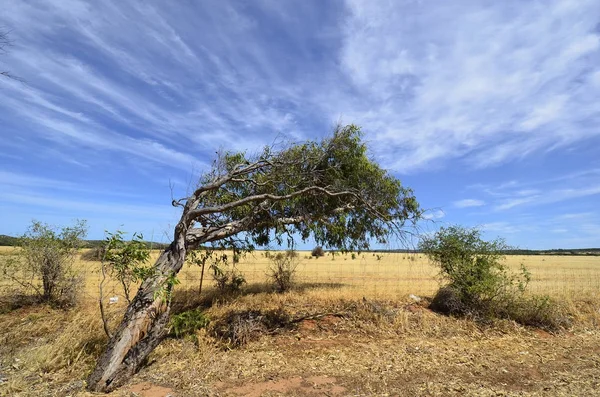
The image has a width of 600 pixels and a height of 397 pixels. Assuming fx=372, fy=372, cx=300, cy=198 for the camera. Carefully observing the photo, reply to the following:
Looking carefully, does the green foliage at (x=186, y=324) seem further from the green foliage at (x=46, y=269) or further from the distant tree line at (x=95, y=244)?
the green foliage at (x=46, y=269)

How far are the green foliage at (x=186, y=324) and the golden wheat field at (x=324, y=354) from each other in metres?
0.24

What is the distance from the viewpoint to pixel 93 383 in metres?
6.66

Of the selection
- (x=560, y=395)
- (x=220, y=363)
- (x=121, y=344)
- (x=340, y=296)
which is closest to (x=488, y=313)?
(x=340, y=296)

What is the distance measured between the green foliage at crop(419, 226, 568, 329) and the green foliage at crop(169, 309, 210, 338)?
6.81m

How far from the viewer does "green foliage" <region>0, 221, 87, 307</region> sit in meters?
11.6

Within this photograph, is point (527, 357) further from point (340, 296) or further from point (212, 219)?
point (212, 219)

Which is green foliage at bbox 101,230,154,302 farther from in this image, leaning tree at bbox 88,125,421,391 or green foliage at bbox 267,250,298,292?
green foliage at bbox 267,250,298,292

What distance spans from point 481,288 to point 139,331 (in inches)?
385

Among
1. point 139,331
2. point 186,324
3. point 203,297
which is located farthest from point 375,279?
point 139,331

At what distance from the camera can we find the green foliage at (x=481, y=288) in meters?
11.6

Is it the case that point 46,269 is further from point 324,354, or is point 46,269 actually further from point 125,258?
point 324,354

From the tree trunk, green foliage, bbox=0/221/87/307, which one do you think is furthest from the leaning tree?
green foliage, bbox=0/221/87/307

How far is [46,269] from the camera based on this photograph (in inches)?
462

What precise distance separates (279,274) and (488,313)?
725cm
